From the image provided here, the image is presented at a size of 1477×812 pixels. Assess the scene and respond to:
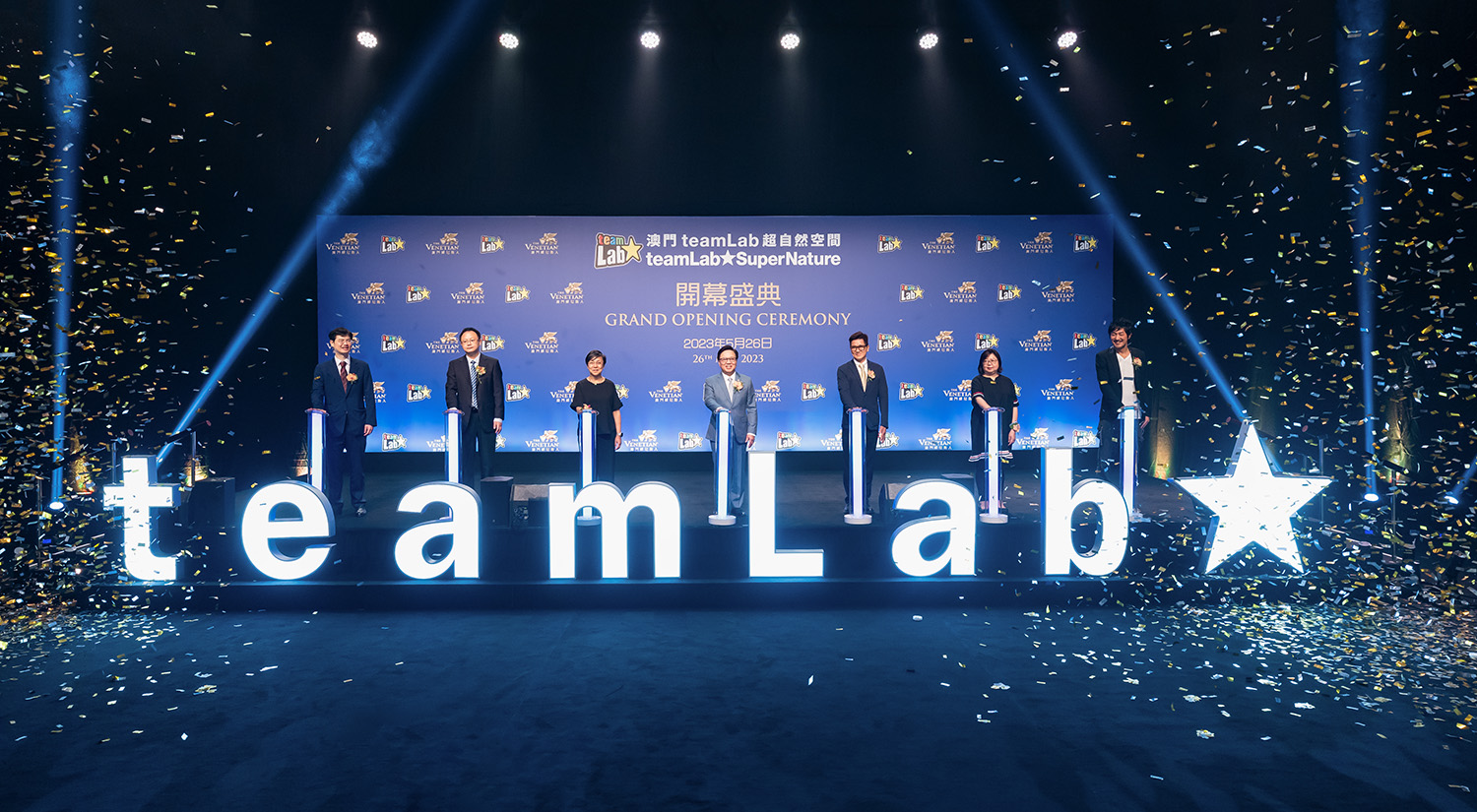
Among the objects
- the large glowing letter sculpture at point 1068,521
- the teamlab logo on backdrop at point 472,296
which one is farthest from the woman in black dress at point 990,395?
the teamlab logo on backdrop at point 472,296

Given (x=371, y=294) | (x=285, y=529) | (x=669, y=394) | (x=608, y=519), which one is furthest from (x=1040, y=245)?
(x=285, y=529)

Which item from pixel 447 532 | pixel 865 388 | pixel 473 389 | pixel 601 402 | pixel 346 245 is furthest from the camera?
pixel 346 245

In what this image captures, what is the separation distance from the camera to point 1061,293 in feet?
30.5

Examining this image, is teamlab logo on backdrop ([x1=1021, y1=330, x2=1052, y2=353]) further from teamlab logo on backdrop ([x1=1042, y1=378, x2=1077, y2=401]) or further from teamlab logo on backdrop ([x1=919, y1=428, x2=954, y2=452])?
teamlab logo on backdrop ([x1=919, y1=428, x2=954, y2=452])

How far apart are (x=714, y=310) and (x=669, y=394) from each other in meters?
1.05

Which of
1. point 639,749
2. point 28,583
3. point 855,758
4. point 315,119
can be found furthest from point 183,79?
point 855,758

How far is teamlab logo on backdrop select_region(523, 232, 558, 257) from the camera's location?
9.20 meters

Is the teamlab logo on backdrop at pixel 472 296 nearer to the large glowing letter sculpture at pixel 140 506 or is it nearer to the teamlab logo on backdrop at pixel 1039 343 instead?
the large glowing letter sculpture at pixel 140 506

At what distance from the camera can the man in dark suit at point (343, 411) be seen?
597 cm

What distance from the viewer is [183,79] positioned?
22.2ft

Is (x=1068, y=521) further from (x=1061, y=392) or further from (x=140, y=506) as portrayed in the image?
(x=140, y=506)

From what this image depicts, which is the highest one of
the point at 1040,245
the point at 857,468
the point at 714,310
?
the point at 1040,245

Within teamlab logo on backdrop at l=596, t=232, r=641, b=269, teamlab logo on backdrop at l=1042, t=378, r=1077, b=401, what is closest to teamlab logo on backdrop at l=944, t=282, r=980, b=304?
teamlab logo on backdrop at l=1042, t=378, r=1077, b=401

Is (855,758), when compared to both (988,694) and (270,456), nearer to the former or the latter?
(988,694)
